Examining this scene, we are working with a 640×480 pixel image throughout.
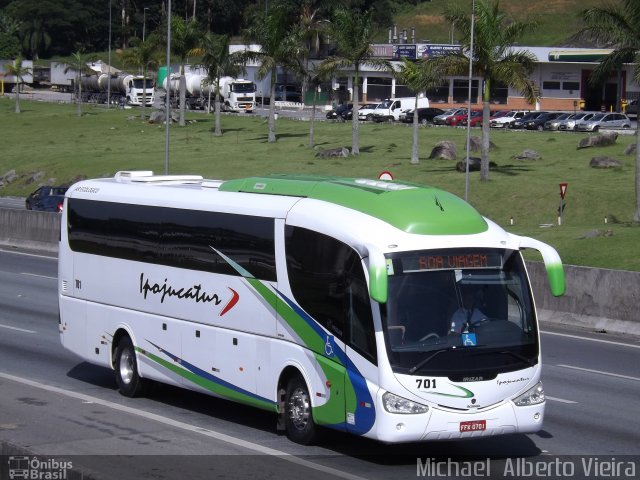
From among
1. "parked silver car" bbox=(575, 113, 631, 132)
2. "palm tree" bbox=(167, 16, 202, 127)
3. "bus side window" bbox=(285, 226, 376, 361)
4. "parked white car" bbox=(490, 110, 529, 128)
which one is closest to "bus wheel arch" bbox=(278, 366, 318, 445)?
"bus side window" bbox=(285, 226, 376, 361)

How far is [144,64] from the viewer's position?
90188mm

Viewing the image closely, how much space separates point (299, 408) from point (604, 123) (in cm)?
5864

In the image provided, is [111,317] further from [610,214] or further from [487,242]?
[610,214]

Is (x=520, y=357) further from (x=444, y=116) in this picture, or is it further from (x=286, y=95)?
(x=286, y=95)

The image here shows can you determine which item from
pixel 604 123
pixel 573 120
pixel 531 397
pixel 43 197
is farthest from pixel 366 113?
pixel 531 397

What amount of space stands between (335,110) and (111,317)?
71.2 m

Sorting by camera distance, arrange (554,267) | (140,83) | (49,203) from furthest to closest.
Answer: (140,83) → (49,203) → (554,267)

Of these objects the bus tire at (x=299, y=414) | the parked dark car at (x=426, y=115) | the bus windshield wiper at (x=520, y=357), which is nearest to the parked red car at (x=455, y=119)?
the parked dark car at (x=426, y=115)

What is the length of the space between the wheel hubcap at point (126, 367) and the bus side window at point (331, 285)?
3858mm

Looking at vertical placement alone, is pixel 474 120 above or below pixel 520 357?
above

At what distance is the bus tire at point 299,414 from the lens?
38.9 feet

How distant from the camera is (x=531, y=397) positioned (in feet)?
37.1

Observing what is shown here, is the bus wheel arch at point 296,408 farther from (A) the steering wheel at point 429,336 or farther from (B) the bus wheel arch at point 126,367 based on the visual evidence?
(B) the bus wheel arch at point 126,367

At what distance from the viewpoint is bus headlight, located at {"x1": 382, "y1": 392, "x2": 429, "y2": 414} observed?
10672 mm
